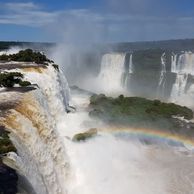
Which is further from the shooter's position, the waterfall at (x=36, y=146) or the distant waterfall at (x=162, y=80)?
the distant waterfall at (x=162, y=80)

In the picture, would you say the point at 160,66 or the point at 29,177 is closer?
the point at 29,177

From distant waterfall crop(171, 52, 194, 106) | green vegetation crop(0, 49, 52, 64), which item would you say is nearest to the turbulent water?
green vegetation crop(0, 49, 52, 64)

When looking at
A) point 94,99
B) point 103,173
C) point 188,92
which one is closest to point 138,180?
point 103,173

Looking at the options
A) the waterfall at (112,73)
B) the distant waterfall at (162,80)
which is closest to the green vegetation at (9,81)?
the distant waterfall at (162,80)

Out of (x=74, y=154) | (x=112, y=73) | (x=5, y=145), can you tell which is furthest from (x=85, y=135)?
(x=112, y=73)

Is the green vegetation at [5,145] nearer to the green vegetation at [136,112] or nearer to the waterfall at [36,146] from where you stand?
the waterfall at [36,146]

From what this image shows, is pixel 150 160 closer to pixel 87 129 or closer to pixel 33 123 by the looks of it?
pixel 87 129
